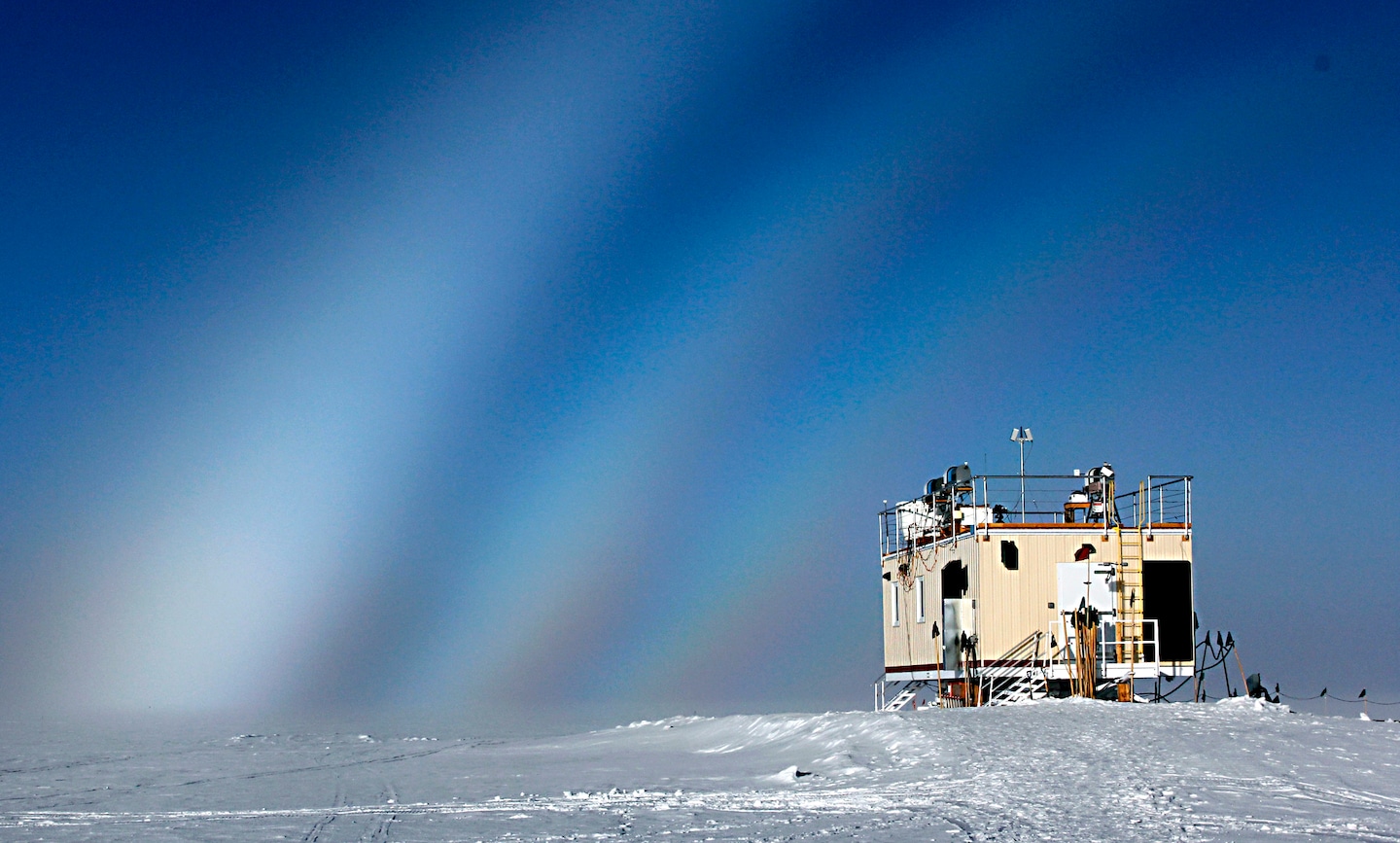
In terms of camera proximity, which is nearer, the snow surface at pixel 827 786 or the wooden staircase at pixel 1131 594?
the snow surface at pixel 827 786

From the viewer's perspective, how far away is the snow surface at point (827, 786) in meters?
14.9

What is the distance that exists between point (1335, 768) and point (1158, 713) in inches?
240

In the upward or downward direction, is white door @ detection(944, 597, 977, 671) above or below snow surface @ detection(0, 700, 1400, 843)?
above

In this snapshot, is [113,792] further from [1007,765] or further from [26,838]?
[1007,765]

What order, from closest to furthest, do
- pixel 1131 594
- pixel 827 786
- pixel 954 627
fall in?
pixel 827 786 < pixel 1131 594 < pixel 954 627

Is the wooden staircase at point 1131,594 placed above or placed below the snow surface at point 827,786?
above

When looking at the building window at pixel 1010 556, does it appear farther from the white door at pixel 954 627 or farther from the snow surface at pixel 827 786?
the snow surface at pixel 827 786

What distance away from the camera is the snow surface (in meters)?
14.9

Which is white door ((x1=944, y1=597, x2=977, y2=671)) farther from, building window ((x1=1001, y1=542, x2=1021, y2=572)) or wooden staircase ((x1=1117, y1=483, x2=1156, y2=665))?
wooden staircase ((x1=1117, y1=483, x2=1156, y2=665))

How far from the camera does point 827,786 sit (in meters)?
19.0

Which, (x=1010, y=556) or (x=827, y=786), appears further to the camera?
(x=1010, y=556)

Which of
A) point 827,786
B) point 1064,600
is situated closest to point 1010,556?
point 1064,600

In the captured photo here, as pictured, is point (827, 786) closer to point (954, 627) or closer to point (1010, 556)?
point (1010, 556)

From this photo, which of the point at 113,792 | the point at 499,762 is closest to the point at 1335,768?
the point at 499,762
